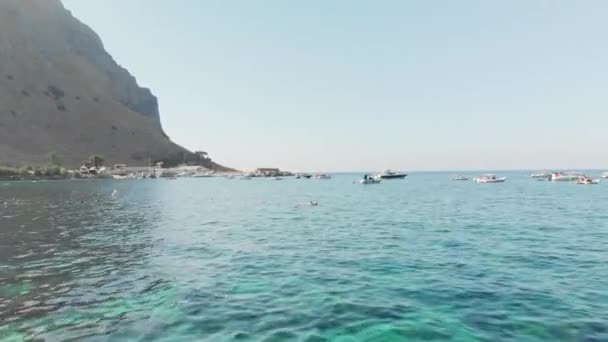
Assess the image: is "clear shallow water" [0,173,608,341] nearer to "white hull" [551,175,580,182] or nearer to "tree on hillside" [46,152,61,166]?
"white hull" [551,175,580,182]

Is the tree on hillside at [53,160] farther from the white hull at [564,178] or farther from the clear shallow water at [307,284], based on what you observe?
the white hull at [564,178]

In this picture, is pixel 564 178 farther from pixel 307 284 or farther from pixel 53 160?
pixel 53 160

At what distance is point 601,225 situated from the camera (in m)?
35.4

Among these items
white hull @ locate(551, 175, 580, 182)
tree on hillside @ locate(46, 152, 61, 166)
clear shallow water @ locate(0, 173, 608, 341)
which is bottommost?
clear shallow water @ locate(0, 173, 608, 341)

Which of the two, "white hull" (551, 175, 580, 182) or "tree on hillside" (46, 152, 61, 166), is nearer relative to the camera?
"white hull" (551, 175, 580, 182)

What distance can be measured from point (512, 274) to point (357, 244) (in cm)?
1046

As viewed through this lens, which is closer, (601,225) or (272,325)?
(272,325)

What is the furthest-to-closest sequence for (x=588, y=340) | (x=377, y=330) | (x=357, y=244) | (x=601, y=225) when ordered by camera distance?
1. (x=601, y=225)
2. (x=357, y=244)
3. (x=377, y=330)
4. (x=588, y=340)

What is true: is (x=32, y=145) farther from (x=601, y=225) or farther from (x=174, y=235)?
(x=601, y=225)

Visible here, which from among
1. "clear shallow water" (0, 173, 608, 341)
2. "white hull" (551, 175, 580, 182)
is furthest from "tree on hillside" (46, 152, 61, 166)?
"white hull" (551, 175, 580, 182)

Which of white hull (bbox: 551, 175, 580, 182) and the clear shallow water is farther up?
white hull (bbox: 551, 175, 580, 182)

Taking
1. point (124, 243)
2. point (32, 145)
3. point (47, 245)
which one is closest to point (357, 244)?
point (124, 243)

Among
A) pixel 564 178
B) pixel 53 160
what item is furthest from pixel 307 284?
pixel 53 160

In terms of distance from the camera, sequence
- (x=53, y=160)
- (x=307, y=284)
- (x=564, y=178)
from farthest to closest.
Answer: (x=53, y=160), (x=564, y=178), (x=307, y=284)
